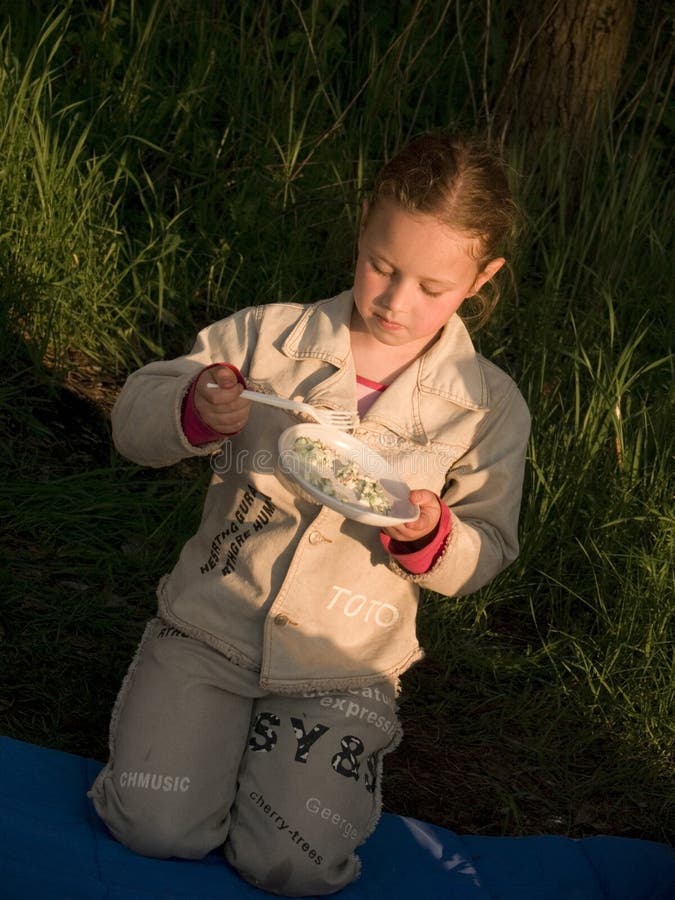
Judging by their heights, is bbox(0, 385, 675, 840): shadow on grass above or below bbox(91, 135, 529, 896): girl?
below

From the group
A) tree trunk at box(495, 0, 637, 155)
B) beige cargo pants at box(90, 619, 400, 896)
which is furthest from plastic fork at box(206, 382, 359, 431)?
tree trunk at box(495, 0, 637, 155)

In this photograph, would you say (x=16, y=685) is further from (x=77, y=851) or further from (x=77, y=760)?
(x=77, y=851)

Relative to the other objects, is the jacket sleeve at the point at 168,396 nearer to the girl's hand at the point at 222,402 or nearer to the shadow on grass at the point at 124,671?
the girl's hand at the point at 222,402

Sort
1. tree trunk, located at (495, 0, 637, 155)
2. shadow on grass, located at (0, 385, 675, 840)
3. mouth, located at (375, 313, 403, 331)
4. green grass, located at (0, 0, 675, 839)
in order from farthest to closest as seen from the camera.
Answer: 1. tree trunk, located at (495, 0, 637, 155)
2. green grass, located at (0, 0, 675, 839)
3. shadow on grass, located at (0, 385, 675, 840)
4. mouth, located at (375, 313, 403, 331)

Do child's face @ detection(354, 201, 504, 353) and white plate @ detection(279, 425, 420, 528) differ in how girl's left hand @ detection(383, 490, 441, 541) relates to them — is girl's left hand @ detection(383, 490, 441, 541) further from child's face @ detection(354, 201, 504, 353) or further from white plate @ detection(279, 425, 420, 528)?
child's face @ detection(354, 201, 504, 353)

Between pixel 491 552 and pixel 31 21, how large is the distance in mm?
2881

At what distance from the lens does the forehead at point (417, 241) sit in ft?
7.36

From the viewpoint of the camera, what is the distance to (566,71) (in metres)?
4.12

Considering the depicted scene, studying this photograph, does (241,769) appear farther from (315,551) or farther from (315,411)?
(315,411)

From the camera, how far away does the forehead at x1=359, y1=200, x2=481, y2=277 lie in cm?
224

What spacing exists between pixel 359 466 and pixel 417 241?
1.46 feet

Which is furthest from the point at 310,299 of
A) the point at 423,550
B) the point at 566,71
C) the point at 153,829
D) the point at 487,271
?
the point at 153,829

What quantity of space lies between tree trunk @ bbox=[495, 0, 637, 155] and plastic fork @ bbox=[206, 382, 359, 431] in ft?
6.98

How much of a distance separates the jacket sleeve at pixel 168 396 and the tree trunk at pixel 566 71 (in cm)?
204
